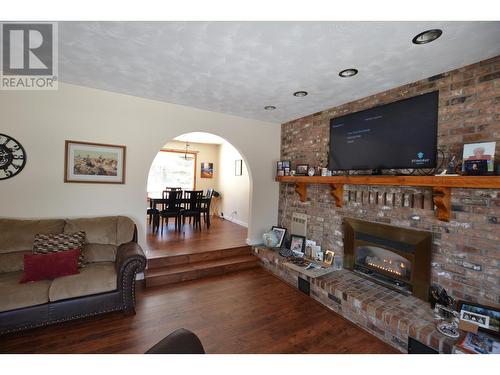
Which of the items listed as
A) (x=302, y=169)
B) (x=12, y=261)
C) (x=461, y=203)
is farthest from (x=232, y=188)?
(x=461, y=203)

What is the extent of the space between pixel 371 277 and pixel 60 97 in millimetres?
4501

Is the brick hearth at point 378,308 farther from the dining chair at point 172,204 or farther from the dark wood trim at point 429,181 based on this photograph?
the dining chair at point 172,204

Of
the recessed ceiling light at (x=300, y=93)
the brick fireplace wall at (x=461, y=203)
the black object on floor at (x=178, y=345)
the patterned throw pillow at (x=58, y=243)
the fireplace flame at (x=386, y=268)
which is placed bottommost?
the fireplace flame at (x=386, y=268)

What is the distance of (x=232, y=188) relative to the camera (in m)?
6.85

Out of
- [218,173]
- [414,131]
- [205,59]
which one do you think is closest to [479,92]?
[414,131]

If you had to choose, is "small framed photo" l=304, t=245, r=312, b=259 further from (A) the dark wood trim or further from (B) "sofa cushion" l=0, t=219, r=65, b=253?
(B) "sofa cushion" l=0, t=219, r=65, b=253

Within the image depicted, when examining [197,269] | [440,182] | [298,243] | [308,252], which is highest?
[440,182]

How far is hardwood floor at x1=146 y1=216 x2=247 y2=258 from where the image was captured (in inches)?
153

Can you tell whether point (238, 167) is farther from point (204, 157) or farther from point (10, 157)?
point (10, 157)

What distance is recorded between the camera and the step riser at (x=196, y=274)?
320cm

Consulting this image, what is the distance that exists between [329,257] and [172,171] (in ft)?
19.1

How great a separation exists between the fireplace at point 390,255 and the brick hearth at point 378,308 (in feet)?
0.38

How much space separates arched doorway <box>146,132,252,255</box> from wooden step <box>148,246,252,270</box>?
90 cm

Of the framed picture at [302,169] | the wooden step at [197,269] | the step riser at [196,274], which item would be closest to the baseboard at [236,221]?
the wooden step at [197,269]
